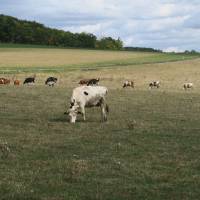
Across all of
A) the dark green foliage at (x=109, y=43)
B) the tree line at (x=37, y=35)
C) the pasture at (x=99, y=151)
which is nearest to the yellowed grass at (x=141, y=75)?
the pasture at (x=99, y=151)

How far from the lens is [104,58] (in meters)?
109

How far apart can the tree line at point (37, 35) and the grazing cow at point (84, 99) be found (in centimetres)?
12868

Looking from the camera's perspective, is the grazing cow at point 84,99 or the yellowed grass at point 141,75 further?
the yellowed grass at point 141,75

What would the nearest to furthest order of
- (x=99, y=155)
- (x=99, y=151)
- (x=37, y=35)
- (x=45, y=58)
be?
(x=99, y=155), (x=99, y=151), (x=45, y=58), (x=37, y=35)

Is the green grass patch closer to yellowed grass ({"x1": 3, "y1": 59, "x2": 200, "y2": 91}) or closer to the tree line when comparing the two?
yellowed grass ({"x1": 3, "y1": 59, "x2": 200, "y2": 91})

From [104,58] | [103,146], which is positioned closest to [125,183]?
[103,146]

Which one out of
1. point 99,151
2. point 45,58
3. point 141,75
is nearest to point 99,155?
point 99,151

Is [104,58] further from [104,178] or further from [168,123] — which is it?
[104,178]

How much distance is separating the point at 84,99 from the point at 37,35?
13584 cm

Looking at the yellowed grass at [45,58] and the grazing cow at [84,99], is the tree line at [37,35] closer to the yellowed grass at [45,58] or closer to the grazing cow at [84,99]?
the yellowed grass at [45,58]

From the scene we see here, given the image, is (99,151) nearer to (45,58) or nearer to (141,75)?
(141,75)

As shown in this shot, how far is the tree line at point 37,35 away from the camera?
155m

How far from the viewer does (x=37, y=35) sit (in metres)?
160

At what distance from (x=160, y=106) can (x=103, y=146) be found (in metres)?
16.1
